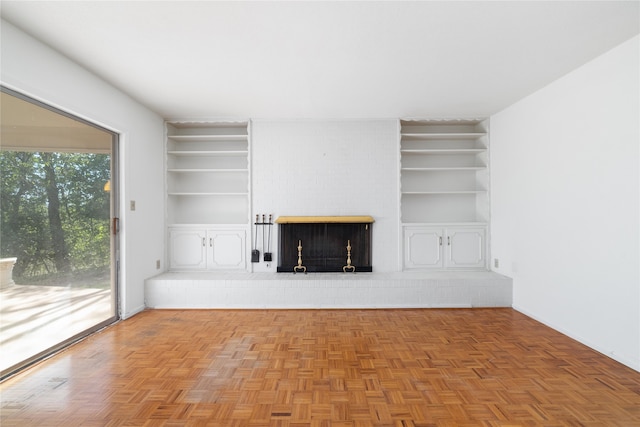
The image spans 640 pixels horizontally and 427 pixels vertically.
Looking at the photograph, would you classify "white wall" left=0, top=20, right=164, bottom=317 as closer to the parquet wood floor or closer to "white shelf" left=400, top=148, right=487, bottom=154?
the parquet wood floor

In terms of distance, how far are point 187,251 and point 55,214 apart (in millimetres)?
1914

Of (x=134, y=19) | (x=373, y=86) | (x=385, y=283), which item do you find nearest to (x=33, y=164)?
(x=134, y=19)

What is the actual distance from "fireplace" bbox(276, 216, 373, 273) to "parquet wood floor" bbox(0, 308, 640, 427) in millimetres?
1209

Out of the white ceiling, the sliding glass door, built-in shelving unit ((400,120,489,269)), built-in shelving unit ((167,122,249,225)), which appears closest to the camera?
the white ceiling

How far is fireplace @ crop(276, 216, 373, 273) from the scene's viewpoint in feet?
14.7

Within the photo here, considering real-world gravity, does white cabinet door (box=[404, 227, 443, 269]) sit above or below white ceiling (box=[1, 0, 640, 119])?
below

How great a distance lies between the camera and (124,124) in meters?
3.56

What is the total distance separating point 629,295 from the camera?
247cm

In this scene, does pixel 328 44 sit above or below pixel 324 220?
above

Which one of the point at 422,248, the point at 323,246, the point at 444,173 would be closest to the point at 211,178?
the point at 323,246

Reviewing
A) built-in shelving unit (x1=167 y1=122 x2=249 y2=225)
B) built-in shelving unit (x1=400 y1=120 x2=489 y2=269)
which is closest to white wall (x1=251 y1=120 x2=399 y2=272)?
built-in shelving unit (x1=400 y1=120 x2=489 y2=269)

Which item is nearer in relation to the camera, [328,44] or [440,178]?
[328,44]

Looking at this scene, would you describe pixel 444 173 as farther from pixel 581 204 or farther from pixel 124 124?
pixel 124 124

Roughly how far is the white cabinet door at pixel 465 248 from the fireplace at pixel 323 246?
1.19 meters
